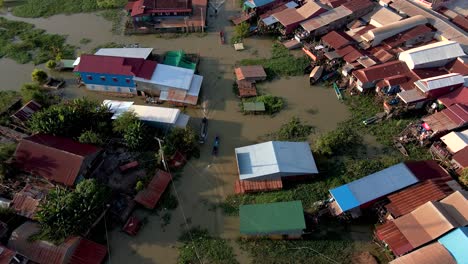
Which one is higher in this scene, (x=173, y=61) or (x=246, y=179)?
(x=173, y=61)

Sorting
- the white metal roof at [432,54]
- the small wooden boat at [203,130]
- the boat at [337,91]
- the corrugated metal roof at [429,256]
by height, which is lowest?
Answer: the small wooden boat at [203,130]

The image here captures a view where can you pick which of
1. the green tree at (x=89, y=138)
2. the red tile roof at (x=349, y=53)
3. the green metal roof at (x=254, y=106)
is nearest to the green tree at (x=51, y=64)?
the green tree at (x=89, y=138)

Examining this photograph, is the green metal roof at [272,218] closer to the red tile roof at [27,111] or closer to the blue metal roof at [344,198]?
the blue metal roof at [344,198]

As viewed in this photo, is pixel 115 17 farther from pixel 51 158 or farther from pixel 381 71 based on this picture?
pixel 381 71

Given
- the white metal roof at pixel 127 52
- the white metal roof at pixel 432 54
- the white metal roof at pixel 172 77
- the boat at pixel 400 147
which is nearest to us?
the boat at pixel 400 147

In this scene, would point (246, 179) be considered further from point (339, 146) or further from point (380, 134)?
point (380, 134)

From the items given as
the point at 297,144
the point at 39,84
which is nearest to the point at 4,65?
the point at 39,84
